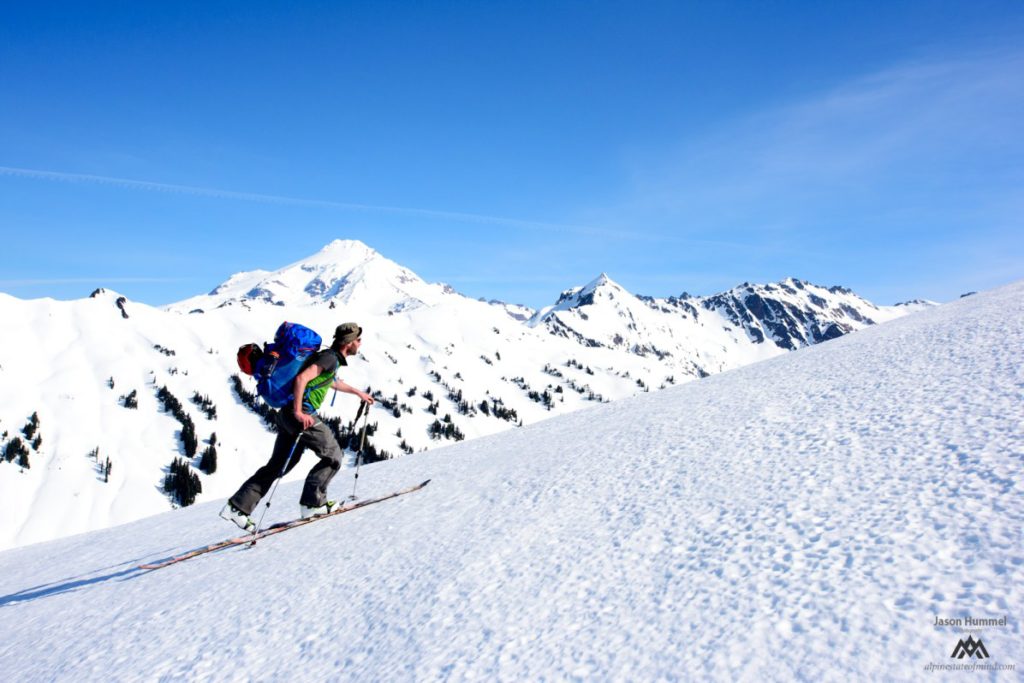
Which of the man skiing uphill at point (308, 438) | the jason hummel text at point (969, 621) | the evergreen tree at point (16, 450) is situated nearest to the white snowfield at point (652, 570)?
the jason hummel text at point (969, 621)

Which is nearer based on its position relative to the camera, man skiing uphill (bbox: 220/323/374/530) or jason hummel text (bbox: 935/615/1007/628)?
jason hummel text (bbox: 935/615/1007/628)

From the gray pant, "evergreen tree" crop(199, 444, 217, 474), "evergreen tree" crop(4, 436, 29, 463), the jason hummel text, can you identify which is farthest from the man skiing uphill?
"evergreen tree" crop(4, 436, 29, 463)

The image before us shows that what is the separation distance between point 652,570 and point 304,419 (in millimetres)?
5444

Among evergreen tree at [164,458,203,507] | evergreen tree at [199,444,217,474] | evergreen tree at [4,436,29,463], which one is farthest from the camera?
evergreen tree at [199,444,217,474]

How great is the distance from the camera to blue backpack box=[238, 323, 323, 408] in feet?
24.8

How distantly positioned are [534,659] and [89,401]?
202m

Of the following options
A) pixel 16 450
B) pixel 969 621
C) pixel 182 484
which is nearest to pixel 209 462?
pixel 182 484

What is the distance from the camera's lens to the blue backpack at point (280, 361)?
24.8 ft

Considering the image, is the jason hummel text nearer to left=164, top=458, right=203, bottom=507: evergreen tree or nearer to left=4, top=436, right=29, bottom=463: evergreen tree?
left=164, top=458, right=203, bottom=507: evergreen tree

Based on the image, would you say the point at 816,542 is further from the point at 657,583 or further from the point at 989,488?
the point at 989,488

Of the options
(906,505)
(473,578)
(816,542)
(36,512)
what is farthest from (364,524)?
(36,512)

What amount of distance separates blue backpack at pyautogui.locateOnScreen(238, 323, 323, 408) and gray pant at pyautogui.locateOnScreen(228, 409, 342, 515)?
1.16ft

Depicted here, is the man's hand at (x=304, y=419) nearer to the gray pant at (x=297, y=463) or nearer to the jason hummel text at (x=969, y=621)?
the gray pant at (x=297, y=463)

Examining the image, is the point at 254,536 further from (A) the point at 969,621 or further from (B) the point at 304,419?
(A) the point at 969,621
